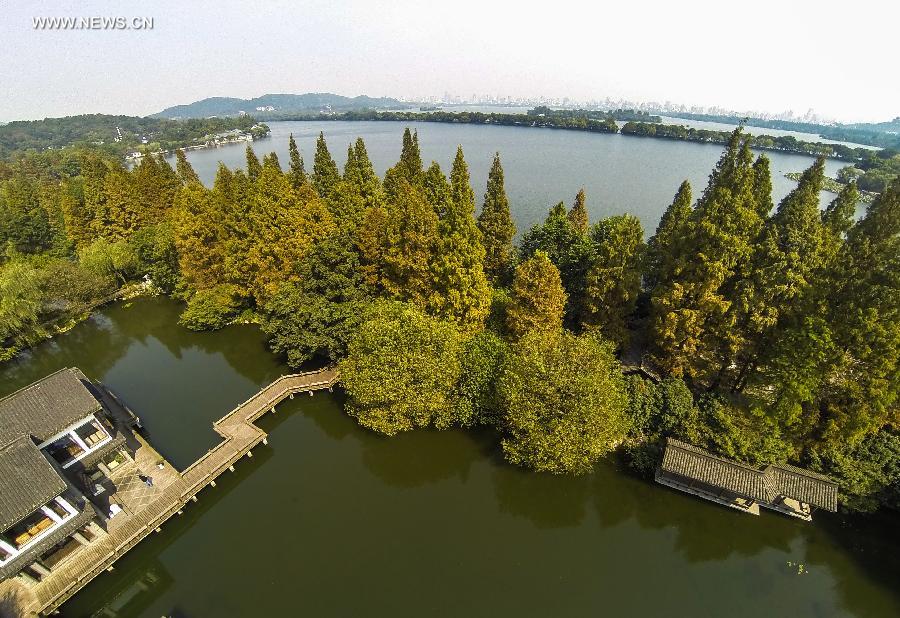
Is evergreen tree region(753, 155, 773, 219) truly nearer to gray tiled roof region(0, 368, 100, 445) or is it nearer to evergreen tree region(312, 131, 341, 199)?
evergreen tree region(312, 131, 341, 199)

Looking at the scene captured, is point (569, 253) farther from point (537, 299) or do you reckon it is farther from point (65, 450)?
point (65, 450)

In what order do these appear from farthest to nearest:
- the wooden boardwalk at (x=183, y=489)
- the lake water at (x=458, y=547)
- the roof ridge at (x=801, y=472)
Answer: the roof ridge at (x=801, y=472) → the wooden boardwalk at (x=183, y=489) → the lake water at (x=458, y=547)

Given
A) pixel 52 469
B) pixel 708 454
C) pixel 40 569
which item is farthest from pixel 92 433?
pixel 708 454

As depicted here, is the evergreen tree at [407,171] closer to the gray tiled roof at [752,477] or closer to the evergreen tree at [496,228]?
the evergreen tree at [496,228]

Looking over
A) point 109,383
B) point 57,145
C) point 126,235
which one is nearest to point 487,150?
point 126,235

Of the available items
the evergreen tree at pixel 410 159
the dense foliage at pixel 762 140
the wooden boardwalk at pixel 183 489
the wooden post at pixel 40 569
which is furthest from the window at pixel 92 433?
the dense foliage at pixel 762 140

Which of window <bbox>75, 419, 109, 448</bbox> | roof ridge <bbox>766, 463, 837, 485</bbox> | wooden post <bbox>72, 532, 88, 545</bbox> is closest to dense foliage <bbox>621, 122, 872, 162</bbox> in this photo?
roof ridge <bbox>766, 463, 837, 485</bbox>

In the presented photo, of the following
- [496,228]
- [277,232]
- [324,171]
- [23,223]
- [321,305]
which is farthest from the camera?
[23,223]
